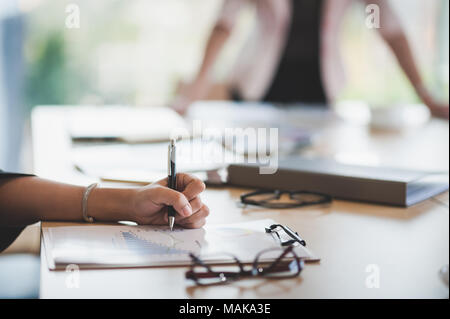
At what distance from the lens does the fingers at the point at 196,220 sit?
815mm

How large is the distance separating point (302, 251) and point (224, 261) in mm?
107

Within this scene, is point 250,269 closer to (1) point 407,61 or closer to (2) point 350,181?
(2) point 350,181

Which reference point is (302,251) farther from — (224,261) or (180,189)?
(180,189)

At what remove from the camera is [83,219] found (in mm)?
854

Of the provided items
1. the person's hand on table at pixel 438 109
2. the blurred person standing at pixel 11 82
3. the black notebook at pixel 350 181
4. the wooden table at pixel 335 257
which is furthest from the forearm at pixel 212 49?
the blurred person standing at pixel 11 82

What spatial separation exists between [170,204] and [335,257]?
23 centimetres

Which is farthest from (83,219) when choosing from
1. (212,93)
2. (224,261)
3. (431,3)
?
(431,3)

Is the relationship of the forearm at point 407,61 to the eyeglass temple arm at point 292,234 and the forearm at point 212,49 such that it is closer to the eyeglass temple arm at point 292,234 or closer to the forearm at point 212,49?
the forearm at point 212,49

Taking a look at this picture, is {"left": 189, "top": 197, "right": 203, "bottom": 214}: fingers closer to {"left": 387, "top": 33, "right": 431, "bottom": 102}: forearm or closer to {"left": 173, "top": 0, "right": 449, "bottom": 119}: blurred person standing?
{"left": 387, "top": 33, "right": 431, "bottom": 102}: forearm

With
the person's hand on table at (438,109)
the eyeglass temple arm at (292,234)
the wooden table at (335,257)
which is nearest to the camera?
the wooden table at (335,257)

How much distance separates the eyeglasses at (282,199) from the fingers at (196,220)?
173 mm

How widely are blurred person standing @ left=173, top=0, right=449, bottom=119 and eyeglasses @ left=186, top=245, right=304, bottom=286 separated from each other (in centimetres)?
167

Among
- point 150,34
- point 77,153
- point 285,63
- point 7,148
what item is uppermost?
point 150,34

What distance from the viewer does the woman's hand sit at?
2.59 ft
